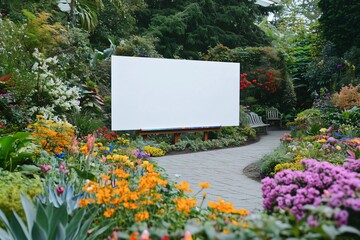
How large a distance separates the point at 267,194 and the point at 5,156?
2.73 meters

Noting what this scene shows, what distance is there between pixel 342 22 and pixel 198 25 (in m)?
5.42

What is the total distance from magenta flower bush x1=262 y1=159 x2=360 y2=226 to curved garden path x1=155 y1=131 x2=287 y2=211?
5.06 feet

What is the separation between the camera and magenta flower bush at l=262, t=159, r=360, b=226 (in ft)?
8.27

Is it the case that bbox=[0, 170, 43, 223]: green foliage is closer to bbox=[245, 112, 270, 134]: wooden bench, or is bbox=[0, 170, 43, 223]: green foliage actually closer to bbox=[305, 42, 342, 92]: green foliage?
bbox=[245, 112, 270, 134]: wooden bench

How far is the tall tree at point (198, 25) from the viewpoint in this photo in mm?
19516

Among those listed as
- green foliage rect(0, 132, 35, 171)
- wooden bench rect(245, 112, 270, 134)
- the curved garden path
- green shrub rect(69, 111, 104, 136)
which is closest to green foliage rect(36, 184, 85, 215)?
green foliage rect(0, 132, 35, 171)

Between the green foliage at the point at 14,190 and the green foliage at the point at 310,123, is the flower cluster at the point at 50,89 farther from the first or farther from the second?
the green foliage at the point at 14,190

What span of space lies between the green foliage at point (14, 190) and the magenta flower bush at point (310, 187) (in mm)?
1661

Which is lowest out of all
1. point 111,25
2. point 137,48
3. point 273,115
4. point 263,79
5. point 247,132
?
point 247,132

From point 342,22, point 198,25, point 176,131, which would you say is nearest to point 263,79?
point 342,22

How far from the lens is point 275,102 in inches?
737

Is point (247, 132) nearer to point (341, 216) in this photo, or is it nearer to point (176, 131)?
point (176, 131)

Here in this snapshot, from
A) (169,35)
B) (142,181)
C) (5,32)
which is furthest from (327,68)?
(142,181)

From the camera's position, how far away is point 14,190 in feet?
11.9
